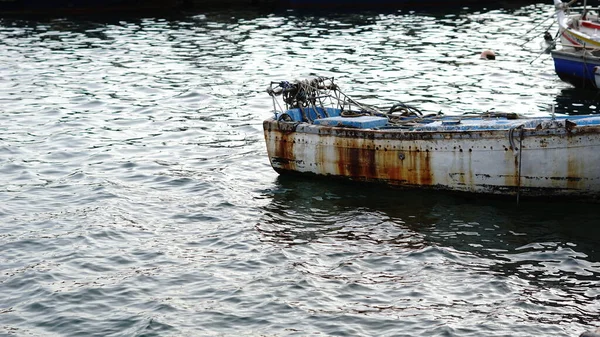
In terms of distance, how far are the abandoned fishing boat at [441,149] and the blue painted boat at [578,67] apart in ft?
32.4

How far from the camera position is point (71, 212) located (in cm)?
1806

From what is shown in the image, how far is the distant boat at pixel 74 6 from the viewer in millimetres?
48000

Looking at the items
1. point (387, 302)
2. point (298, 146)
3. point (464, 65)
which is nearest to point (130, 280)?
point (387, 302)

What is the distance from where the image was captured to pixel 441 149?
57.9 ft

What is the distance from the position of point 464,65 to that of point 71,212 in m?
19.5

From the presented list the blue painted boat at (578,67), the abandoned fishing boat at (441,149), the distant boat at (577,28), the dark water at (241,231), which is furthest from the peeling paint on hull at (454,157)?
the distant boat at (577,28)

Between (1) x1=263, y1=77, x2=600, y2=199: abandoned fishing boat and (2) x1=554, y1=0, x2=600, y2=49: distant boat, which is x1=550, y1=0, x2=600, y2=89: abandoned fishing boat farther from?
(1) x1=263, y1=77, x2=600, y2=199: abandoned fishing boat

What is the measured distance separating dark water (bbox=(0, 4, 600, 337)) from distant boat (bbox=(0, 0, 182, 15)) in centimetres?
1765

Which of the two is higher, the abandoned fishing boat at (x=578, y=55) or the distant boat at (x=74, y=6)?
the distant boat at (x=74, y=6)

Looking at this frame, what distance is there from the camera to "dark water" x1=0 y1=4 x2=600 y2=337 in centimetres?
1327

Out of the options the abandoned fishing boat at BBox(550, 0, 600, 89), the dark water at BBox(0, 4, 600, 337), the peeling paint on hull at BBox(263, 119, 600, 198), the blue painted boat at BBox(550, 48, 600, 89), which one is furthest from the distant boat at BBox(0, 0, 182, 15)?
the peeling paint on hull at BBox(263, 119, 600, 198)

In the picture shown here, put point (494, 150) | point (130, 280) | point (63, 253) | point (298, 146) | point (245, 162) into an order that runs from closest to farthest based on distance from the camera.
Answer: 1. point (130, 280)
2. point (63, 253)
3. point (494, 150)
4. point (298, 146)
5. point (245, 162)

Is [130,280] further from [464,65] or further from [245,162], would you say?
[464,65]

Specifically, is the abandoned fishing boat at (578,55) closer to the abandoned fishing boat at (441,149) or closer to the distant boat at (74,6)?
the abandoned fishing boat at (441,149)
